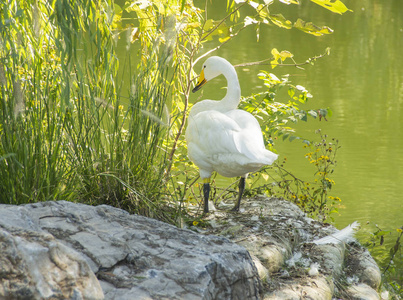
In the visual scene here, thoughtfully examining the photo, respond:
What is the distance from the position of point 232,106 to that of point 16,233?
2680 millimetres

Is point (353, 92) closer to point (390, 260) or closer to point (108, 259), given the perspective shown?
point (390, 260)

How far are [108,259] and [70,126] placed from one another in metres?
1.38

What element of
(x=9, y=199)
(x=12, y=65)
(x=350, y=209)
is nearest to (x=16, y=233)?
(x=9, y=199)

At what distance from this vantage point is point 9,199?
298cm

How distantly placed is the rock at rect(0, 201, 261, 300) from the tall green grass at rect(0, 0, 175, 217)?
527mm

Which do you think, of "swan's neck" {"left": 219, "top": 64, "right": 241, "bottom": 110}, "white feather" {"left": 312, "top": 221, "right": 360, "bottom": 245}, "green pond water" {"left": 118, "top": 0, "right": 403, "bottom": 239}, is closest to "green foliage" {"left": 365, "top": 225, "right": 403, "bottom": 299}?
"white feather" {"left": 312, "top": 221, "right": 360, "bottom": 245}

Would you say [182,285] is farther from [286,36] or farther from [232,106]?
[286,36]

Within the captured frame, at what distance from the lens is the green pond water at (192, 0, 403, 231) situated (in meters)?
6.59

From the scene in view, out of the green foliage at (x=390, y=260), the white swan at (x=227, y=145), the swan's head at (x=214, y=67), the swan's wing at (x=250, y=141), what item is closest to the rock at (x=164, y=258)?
the green foliage at (x=390, y=260)

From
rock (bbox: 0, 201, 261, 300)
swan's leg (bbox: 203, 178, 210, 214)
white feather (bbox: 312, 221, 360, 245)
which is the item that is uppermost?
rock (bbox: 0, 201, 261, 300)

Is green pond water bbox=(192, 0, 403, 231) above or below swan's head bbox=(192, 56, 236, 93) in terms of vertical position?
below

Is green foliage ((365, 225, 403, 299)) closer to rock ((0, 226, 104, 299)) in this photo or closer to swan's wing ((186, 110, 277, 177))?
swan's wing ((186, 110, 277, 177))

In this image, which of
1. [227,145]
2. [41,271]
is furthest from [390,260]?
[41,271]

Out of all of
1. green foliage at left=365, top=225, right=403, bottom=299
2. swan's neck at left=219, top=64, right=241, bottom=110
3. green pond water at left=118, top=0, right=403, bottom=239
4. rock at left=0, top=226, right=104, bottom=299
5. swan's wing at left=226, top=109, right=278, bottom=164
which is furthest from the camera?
green pond water at left=118, top=0, right=403, bottom=239
